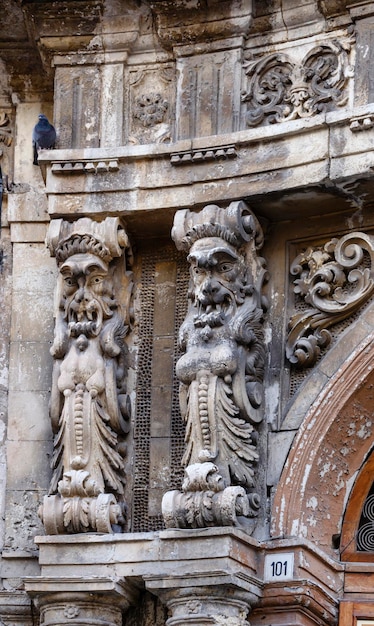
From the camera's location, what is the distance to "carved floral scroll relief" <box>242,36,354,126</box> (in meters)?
13.6

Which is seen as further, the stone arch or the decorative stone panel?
the decorative stone panel

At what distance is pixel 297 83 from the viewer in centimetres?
1377

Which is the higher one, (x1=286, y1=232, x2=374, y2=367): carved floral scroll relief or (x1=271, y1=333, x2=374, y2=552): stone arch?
(x1=286, y1=232, x2=374, y2=367): carved floral scroll relief

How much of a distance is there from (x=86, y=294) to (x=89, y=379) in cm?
61

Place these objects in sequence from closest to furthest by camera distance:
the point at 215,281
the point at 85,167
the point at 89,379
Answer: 1. the point at 215,281
2. the point at 89,379
3. the point at 85,167

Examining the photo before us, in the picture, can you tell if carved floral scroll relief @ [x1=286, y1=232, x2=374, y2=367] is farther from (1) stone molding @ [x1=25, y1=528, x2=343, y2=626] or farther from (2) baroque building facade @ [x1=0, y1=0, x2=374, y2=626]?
(1) stone molding @ [x1=25, y1=528, x2=343, y2=626]

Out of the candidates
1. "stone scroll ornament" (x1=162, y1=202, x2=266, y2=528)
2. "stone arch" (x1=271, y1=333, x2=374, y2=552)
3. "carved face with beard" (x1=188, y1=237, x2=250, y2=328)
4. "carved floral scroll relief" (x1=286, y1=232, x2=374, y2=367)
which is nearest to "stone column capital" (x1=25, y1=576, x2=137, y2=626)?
"stone scroll ornament" (x1=162, y1=202, x2=266, y2=528)

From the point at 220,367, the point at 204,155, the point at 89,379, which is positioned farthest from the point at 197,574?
the point at 204,155

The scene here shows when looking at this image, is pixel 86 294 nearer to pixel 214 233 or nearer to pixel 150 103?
pixel 214 233

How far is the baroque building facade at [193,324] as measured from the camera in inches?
513

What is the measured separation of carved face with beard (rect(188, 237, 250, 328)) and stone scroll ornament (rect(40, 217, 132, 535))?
26.7 inches

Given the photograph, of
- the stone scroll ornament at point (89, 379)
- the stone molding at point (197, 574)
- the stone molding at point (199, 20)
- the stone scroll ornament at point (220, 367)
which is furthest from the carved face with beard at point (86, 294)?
the stone molding at point (199, 20)

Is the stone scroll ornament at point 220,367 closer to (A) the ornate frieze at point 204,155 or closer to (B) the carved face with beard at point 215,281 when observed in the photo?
(B) the carved face with beard at point 215,281

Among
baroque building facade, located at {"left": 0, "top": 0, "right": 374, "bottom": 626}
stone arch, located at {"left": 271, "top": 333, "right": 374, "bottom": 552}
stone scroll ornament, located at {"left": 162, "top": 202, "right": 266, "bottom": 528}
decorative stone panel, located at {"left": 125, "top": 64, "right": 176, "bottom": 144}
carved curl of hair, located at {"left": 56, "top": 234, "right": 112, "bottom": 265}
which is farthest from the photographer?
decorative stone panel, located at {"left": 125, "top": 64, "right": 176, "bottom": 144}
